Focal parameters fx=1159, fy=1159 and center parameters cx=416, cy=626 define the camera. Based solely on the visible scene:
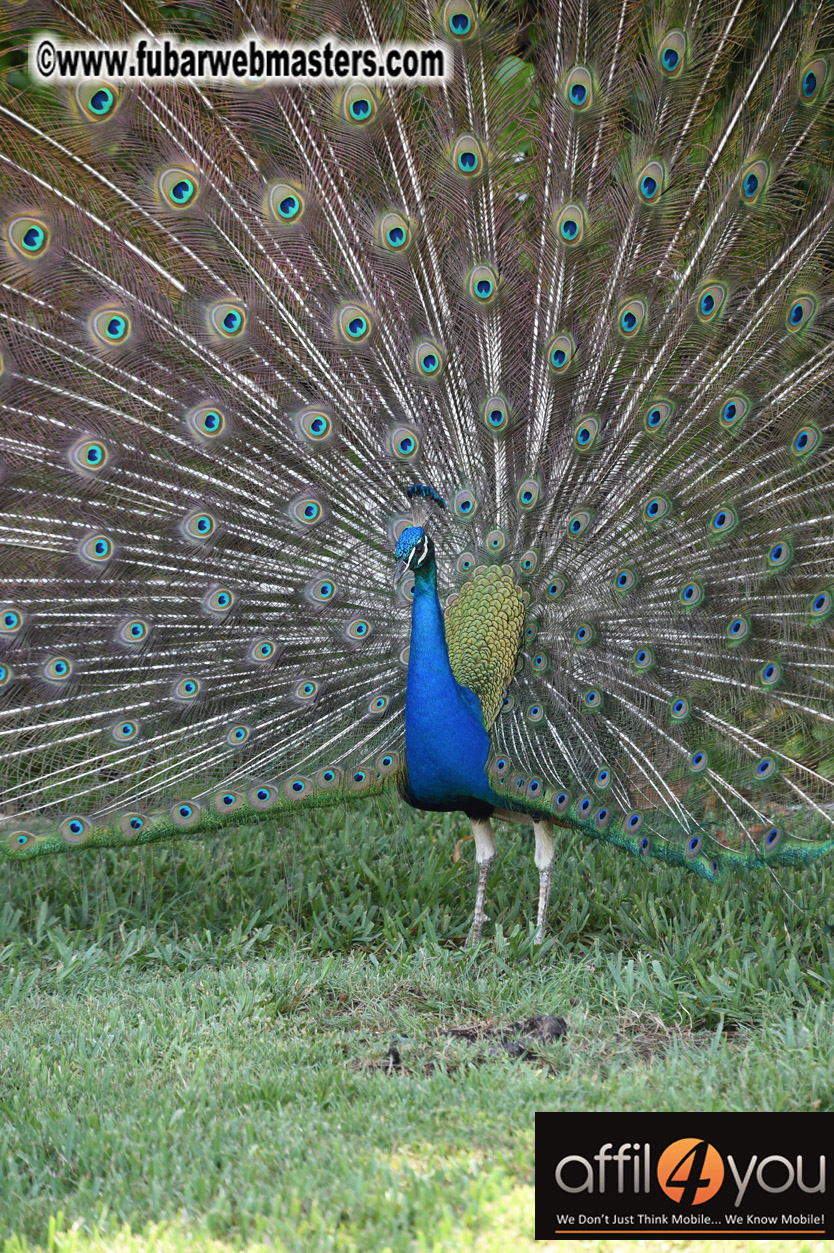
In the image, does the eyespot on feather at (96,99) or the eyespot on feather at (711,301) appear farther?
the eyespot on feather at (711,301)

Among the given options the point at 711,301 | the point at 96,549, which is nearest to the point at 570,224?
the point at 711,301

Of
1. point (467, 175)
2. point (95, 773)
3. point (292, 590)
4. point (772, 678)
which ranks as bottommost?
point (95, 773)

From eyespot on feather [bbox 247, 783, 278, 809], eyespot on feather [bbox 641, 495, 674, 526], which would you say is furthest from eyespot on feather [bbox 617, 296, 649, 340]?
eyespot on feather [bbox 247, 783, 278, 809]

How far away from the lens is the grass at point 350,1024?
8.39ft

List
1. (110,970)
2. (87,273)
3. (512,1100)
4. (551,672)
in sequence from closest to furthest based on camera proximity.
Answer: (512,1100)
(87,273)
(551,672)
(110,970)

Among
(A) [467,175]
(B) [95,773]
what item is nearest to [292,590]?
(B) [95,773]

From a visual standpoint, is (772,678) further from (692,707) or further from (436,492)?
(436,492)

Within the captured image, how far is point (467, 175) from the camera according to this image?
3.93m

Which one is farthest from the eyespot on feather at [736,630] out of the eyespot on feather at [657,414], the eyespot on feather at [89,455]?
the eyespot on feather at [89,455]

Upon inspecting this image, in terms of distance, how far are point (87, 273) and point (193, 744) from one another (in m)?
1.69

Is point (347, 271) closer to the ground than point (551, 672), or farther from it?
farther from it

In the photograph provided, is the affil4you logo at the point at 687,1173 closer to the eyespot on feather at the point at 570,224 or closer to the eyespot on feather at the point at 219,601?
the eyespot on feather at the point at 219,601

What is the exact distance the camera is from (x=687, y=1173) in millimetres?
2551

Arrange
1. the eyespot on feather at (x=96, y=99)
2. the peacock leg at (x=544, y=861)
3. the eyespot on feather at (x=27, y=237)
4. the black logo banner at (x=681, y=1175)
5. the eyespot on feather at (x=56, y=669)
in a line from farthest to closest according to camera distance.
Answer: the peacock leg at (x=544, y=861) < the eyespot on feather at (x=56, y=669) < the eyespot on feather at (x=27, y=237) < the eyespot on feather at (x=96, y=99) < the black logo banner at (x=681, y=1175)
